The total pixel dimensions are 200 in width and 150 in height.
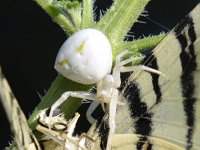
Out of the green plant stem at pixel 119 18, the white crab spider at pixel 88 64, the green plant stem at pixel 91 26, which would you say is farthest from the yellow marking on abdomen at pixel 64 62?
the green plant stem at pixel 119 18

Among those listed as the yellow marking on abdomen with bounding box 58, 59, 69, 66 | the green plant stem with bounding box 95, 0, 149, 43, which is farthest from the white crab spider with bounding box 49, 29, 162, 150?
the green plant stem with bounding box 95, 0, 149, 43

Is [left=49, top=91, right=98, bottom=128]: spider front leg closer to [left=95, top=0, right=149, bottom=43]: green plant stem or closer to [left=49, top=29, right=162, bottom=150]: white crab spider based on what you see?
[left=49, top=29, right=162, bottom=150]: white crab spider

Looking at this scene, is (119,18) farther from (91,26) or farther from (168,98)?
(168,98)

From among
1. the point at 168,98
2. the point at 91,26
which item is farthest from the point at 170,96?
the point at 91,26

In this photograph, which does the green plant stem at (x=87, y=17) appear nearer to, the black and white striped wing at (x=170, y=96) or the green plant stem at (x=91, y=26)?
the green plant stem at (x=91, y=26)

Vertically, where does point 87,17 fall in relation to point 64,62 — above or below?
above

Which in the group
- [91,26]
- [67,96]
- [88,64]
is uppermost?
[91,26]

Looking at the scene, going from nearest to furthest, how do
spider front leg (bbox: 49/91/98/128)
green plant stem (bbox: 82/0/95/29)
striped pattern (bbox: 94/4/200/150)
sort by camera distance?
striped pattern (bbox: 94/4/200/150), spider front leg (bbox: 49/91/98/128), green plant stem (bbox: 82/0/95/29)
